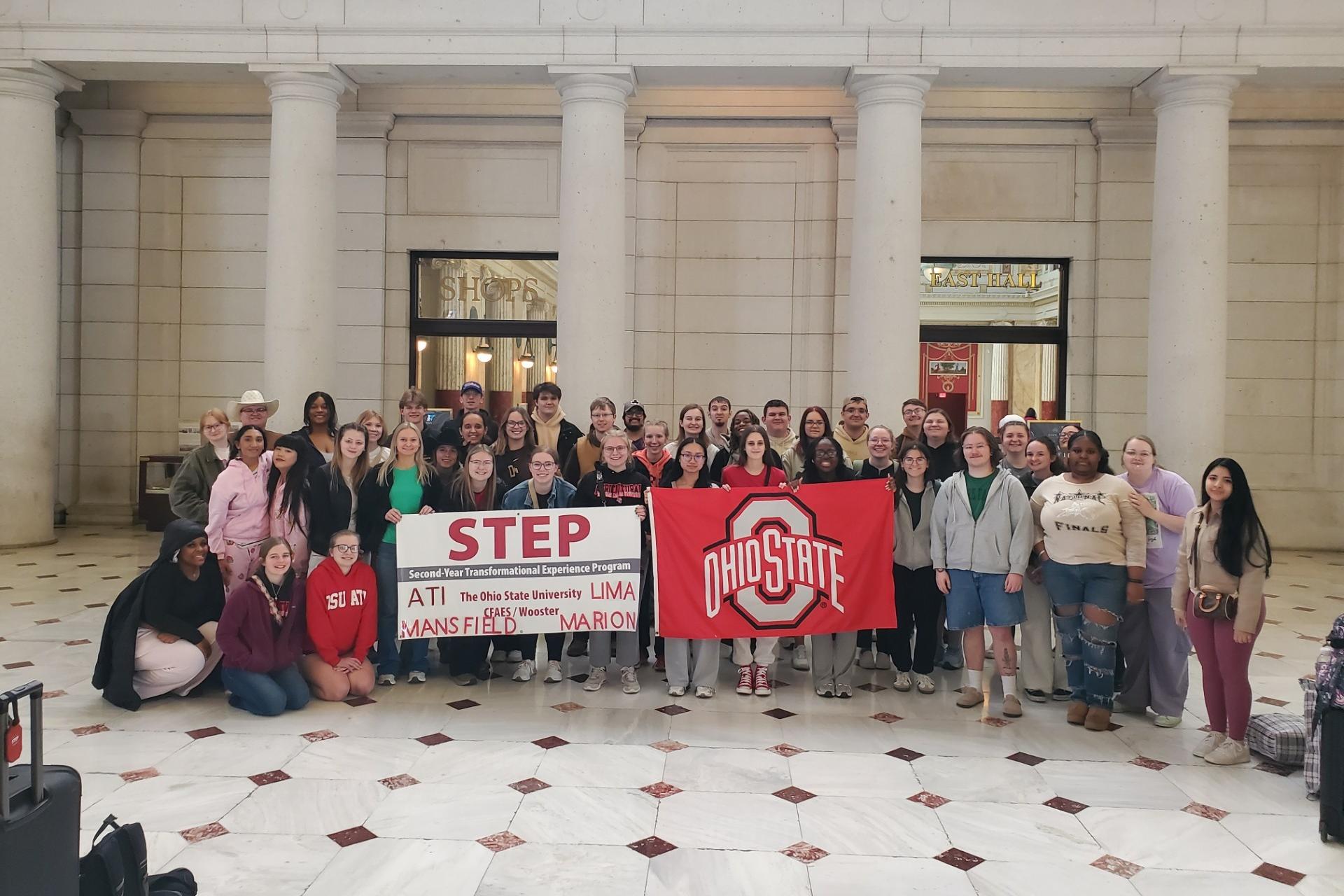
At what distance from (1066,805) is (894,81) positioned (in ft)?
27.1

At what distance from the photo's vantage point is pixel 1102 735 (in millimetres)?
6102

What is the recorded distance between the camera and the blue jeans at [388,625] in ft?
22.8

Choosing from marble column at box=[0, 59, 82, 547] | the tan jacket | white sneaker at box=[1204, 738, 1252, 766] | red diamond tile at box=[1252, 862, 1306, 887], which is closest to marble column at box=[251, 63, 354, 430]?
marble column at box=[0, 59, 82, 547]

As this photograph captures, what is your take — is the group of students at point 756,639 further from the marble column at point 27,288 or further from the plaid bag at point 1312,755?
the marble column at point 27,288

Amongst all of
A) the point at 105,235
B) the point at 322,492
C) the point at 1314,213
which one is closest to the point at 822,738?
the point at 322,492

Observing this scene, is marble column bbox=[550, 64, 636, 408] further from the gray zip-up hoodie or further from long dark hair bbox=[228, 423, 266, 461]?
the gray zip-up hoodie

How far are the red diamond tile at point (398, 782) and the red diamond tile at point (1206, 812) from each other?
382 centimetres

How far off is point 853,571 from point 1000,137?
30.4ft

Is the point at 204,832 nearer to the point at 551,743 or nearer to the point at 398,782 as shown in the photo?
the point at 398,782

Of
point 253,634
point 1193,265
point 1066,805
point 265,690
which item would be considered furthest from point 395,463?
point 1193,265

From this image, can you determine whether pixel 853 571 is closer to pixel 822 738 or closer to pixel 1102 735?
pixel 822 738

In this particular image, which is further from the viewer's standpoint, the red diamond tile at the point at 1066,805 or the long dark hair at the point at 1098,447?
the long dark hair at the point at 1098,447

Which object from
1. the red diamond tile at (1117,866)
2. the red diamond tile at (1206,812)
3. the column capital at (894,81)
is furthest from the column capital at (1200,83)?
the red diamond tile at (1117,866)

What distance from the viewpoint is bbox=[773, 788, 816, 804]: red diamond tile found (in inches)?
199
